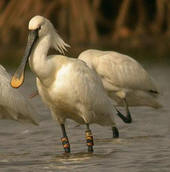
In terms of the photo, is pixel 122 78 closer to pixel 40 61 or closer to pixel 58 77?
pixel 58 77

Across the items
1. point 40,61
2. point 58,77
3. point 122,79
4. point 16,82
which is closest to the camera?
point 40,61

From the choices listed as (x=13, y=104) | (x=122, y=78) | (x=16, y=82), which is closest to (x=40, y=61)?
(x=16, y=82)

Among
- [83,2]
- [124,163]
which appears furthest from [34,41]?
[83,2]

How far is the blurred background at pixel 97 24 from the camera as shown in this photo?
2138cm

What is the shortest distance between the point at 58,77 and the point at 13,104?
1155 mm

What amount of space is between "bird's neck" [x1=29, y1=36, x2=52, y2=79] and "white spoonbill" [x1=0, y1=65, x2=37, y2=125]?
110 centimetres

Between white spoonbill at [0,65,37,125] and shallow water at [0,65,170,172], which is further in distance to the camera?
white spoonbill at [0,65,37,125]

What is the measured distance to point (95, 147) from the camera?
28.7 ft

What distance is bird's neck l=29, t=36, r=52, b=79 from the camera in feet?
24.8

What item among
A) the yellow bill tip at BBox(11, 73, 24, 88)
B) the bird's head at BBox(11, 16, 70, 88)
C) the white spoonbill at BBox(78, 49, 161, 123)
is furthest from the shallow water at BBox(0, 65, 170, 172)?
the bird's head at BBox(11, 16, 70, 88)

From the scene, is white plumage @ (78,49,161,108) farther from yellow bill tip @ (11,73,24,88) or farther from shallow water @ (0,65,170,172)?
yellow bill tip @ (11,73,24,88)

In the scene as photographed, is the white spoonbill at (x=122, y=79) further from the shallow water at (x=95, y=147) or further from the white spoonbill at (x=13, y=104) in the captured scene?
the white spoonbill at (x=13, y=104)

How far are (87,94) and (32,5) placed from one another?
1401 cm

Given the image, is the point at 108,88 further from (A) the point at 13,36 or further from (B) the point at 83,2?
(A) the point at 13,36
